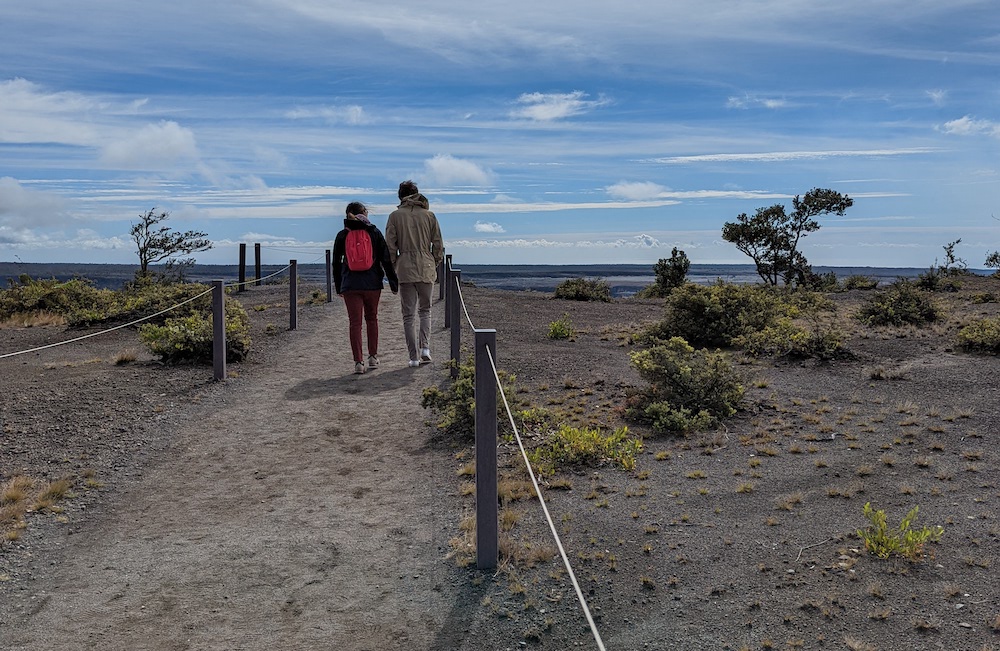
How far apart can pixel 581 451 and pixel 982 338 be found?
26.2 feet

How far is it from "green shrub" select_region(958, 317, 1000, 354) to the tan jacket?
7736 millimetres

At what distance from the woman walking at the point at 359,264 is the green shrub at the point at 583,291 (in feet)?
49.9

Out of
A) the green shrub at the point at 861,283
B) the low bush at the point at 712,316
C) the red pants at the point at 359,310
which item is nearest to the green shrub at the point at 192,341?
the red pants at the point at 359,310

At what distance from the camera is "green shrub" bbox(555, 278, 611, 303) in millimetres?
24422

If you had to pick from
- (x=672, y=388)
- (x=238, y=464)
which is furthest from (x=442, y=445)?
(x=672, y=388)

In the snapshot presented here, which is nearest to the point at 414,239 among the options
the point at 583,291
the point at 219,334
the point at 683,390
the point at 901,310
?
the point at 219,334

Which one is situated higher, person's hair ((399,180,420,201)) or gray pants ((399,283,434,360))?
person's hair ((399,180,420,201))

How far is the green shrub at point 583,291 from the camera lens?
24.4 meters

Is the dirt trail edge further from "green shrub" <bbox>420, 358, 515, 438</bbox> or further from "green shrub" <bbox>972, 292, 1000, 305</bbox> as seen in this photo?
"green shrub" <bbox>972, 292, 1000, 305</bbox>

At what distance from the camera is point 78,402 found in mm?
8328

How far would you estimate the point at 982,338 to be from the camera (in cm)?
1147

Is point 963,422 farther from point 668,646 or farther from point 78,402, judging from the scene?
point 78,402

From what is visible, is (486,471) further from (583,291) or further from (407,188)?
(583,291)

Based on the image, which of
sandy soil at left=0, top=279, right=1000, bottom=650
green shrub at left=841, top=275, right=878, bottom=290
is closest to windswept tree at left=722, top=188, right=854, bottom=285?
green shrub at left=841, top=275, right=878, bottom=290
